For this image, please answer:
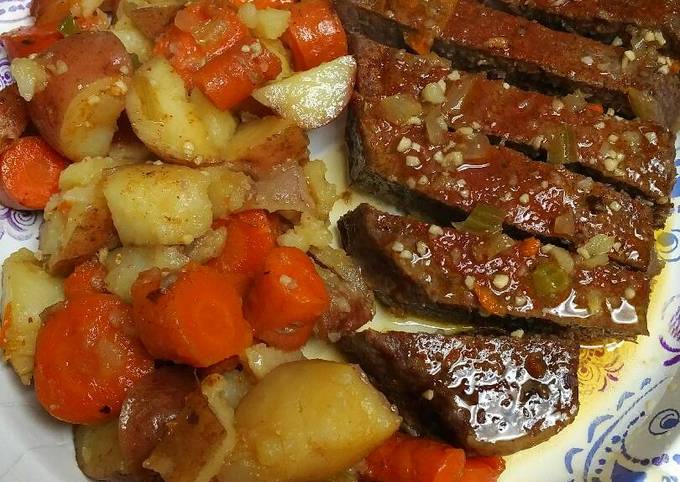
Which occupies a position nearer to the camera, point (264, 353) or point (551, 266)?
point (264, 353)

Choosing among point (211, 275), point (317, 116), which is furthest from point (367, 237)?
point (211, 275)

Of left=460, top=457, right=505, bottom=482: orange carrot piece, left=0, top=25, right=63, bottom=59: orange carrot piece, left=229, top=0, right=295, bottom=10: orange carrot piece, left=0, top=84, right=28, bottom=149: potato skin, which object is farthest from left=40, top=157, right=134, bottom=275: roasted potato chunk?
left=460, top=457, right=505, bottom=482: orange carrot piece

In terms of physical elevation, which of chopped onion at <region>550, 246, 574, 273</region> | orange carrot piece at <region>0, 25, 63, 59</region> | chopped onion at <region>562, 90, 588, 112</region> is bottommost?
chopped onion at <region>550, 246, 574, 273</region>

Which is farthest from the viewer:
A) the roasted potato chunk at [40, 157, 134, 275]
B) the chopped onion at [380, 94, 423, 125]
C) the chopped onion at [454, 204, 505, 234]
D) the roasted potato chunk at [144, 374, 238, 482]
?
the chopped onion at [380, 94, 423, 125]

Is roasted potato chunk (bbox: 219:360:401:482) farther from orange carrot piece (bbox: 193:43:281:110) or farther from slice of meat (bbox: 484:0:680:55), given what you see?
slice of meat (bbox: 484:0:680:55)

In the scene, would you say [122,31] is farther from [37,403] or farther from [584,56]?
[584,56]

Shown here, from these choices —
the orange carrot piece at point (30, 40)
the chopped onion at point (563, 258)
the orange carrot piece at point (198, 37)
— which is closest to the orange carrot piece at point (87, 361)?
the orange carrot piece at point (198, 37)

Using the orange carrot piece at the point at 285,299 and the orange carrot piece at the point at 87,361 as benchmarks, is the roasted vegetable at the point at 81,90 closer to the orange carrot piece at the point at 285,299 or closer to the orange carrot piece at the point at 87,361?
the orange carrot piece at the point at 87,361
